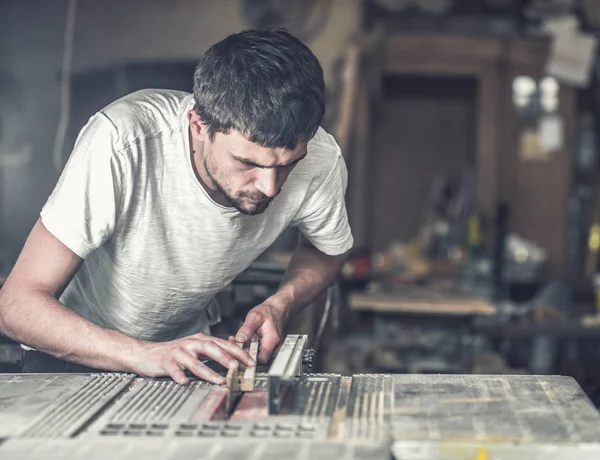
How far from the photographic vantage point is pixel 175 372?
164 cm

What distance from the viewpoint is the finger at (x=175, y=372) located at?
163 cm

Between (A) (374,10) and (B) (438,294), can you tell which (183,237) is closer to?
(B) (438,294)

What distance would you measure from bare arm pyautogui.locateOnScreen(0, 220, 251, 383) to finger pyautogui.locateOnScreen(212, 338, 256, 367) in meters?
0.04

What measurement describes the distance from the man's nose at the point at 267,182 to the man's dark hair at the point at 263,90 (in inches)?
2.5

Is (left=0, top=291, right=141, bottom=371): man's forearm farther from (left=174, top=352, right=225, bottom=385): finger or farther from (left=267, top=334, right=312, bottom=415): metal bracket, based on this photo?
Result: (left=267, top=334, right=312, bottom=415): metal bracket

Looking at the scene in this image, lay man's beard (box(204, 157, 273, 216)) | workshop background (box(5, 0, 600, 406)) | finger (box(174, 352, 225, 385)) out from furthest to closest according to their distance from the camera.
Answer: workshop background (box(5, 0, 600, 406)), man's beard (box(204, 157, 273, 216)), finger (box(174, 352, 225, 385))

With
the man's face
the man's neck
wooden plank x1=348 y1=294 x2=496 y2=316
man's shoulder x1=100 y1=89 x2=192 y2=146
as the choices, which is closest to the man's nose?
the man's face

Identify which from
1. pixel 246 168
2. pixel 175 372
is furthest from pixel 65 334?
pixel 246 168

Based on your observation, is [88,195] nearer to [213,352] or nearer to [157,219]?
[157,219]

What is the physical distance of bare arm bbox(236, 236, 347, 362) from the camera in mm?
1908

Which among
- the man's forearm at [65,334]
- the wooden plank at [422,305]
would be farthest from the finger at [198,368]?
the wooden plank at [422,305]

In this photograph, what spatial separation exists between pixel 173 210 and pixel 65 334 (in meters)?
0.39

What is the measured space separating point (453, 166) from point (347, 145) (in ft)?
5.49

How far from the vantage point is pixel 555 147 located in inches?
218
